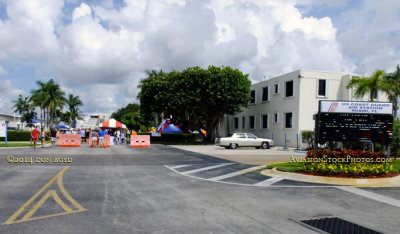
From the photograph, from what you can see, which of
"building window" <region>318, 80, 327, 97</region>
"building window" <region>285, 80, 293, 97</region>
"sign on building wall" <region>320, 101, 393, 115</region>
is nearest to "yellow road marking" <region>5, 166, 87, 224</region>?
"sign on building wall" <region>320, 101, 393, 115</region>

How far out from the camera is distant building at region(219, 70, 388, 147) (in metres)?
31.5

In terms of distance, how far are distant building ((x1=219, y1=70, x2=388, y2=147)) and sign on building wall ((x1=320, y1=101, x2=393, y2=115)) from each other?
17.7 m

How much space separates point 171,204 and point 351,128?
28.9ft

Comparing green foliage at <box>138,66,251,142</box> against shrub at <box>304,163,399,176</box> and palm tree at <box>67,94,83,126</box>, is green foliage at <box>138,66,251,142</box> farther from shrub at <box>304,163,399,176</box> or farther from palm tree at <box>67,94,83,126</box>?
palm tree at <box>67,94,83,126</box>

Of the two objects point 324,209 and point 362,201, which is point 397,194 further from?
point 324,209

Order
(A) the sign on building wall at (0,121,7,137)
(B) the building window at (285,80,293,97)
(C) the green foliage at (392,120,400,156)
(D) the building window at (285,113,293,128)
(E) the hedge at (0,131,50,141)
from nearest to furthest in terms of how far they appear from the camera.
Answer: (C) the green foliage at (392,120,400,156) < (A) the sign on building wall at (0,121,7,137) < (D) the building window at (285,113,293,128) < (B) the building window at (285,80,293,97) < (E) the hedge at (0,131,50,141)

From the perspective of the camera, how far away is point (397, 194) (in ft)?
29.7

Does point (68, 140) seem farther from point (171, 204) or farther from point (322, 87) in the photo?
point (322, 87)

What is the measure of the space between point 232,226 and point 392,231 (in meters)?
2.75

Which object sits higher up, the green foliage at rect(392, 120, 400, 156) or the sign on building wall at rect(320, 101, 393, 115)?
the sign on building wall at rect(320, 101, 393, 115)

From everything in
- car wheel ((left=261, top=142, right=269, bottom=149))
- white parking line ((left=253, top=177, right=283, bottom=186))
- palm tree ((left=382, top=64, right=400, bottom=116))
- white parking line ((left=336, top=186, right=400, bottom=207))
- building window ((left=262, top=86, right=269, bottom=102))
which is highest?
building window ((left=262, top=86, right=269, bottom=102))

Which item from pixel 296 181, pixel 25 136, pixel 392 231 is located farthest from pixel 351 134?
pixel 25 136

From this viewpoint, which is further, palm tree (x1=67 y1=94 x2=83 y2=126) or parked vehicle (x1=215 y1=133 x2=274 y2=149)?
palm tree (x1=67 y1=94 x2=83 y2=126)

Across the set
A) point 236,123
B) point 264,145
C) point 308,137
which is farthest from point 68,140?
point 236,123
